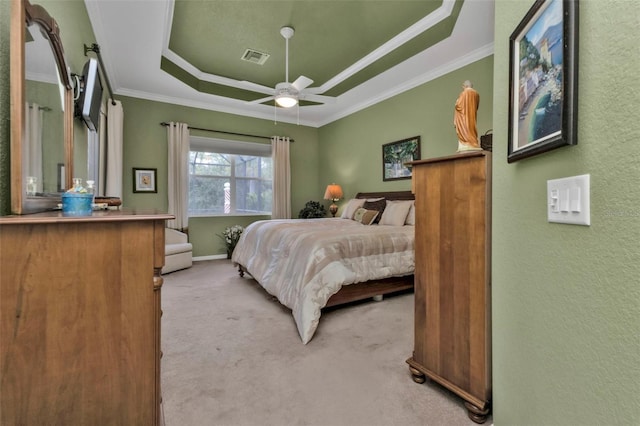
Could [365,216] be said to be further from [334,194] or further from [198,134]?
[198,134]

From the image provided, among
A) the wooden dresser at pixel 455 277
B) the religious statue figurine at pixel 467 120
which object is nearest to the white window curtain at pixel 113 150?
the wooden dresser at pixel 455 277

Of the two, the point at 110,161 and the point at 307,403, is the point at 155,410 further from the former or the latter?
the point at 110,161

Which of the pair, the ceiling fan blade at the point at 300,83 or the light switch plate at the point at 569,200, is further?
the ceiling fan blade at the point at 300,83

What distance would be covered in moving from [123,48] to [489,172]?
13.2 feet

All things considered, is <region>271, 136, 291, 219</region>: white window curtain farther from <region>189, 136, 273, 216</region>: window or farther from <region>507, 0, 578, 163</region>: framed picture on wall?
<region>507, 0, 578, 163</region>: framed picture on wall

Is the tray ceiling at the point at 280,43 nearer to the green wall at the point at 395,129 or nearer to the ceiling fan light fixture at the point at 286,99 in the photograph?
the green wall at the point at 395,129

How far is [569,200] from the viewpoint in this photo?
77cm

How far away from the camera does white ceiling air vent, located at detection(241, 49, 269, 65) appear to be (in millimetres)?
3740

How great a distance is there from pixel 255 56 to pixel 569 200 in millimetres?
3975

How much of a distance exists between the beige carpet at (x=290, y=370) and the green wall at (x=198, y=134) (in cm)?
260

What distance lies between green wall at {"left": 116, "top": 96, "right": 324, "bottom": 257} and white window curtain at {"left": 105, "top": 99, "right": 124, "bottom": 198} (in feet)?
1.76

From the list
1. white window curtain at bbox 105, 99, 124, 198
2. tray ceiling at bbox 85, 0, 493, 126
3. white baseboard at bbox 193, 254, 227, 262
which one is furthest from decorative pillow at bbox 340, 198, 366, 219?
white window curtain at bbox 105, 99, 124, 198

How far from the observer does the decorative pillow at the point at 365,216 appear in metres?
4.08

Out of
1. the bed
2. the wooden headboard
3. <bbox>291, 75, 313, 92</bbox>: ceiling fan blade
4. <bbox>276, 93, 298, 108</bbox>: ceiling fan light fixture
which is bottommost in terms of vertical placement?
the bed
